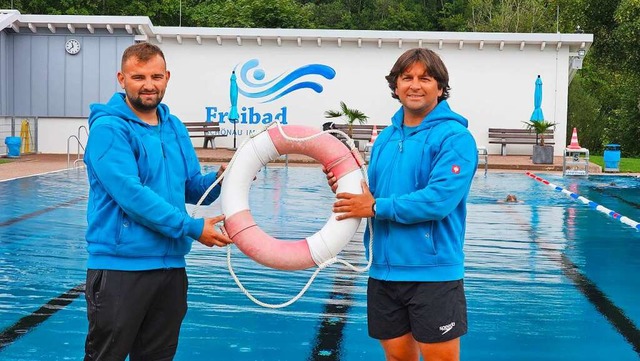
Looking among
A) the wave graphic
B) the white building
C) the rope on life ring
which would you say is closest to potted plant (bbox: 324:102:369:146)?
the white building

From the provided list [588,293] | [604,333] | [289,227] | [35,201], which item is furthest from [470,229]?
[35,201]

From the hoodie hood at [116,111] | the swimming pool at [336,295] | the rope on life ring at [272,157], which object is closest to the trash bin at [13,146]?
the swimming pool at [336,295]

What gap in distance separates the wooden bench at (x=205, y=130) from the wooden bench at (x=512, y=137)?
728 centimetres

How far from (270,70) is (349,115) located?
113 inches

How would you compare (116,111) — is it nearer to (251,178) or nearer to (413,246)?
(251,178)

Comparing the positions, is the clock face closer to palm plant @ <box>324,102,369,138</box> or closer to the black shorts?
palm plant @ <box>324,102,369,138</box>

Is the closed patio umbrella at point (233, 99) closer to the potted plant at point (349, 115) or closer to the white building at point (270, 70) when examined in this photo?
Result: the white building at point (270, 70)

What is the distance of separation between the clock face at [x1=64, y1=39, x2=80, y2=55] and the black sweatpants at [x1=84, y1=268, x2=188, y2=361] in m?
22.4

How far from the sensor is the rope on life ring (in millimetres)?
3479

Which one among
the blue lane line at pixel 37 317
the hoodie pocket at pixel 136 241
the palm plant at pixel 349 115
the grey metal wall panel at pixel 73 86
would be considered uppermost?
the grey metal wall panel at pixel 73 86

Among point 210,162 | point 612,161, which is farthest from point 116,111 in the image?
point 612,161

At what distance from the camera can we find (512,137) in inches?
972

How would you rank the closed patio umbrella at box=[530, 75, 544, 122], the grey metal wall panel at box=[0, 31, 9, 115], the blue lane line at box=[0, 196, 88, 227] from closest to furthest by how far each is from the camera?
the blue lane line at box=[0, 196, 88, 227] < the closed patio umbrella at box=[530, 75, 544, 122] < the grey metal wall panel at box=[0, 31, 9, 115]

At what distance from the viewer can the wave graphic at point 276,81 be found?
2536 centimetres
